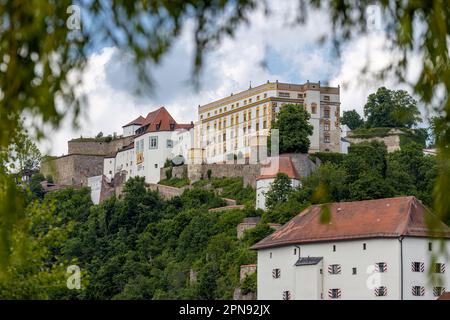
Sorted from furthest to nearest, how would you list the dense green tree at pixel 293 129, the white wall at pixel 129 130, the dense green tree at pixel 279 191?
the white wall at pixel 129 130
the dense green tree at pixel 293 129
the dense green tree at pixel 279 191

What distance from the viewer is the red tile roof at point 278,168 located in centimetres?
7531

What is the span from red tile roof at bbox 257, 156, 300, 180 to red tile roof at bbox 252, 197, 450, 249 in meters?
14.2

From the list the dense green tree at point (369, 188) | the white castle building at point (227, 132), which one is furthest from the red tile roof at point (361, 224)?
the white castle building at point (227, 132)

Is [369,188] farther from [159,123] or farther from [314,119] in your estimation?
[159,123]

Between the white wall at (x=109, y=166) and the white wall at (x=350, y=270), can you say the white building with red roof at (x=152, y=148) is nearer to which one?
the white wall at (x=109, y=166)

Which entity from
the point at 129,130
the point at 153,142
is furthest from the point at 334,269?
the point at 129,130

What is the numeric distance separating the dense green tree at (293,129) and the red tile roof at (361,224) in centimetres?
1797

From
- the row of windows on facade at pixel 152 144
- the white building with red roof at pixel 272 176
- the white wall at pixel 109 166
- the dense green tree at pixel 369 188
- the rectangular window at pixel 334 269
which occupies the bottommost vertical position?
the rectangular window at pixel 334 269

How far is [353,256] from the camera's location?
5250cm

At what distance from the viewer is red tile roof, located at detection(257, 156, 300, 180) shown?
247ft

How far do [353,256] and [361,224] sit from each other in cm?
246

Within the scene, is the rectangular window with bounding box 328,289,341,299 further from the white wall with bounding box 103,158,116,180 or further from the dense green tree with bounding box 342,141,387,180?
the white wall with bounding box 103,158,116,180
